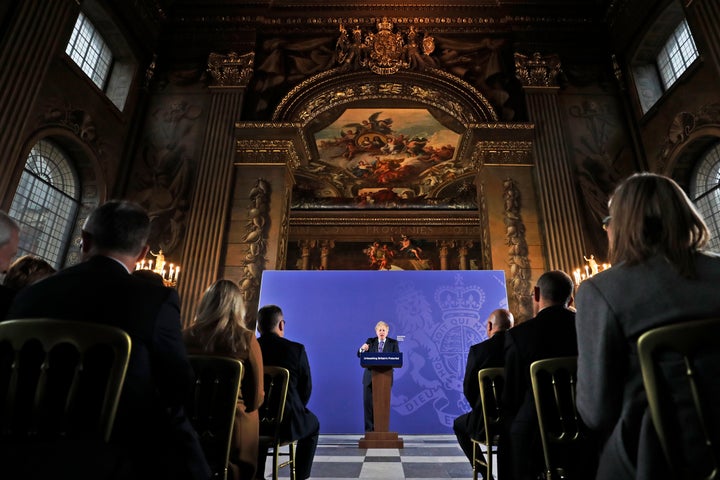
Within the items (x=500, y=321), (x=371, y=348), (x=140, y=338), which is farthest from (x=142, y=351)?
(x=371, y=348)

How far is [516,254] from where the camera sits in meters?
7.38

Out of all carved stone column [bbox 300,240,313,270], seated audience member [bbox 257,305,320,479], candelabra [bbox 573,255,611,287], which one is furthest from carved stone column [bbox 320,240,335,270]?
seated audience member [bbox 257,305,320,479]

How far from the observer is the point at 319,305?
7.63 metres

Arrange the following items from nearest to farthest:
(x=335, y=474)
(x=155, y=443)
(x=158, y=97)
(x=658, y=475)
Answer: (x=658, y=475), (x=155, y=443), (x=335, y=474), (x=158, y=97)

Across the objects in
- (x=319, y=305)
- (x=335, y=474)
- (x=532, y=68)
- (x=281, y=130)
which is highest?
(x=532, y=68)

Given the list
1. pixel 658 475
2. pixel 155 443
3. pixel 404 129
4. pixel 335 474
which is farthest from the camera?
pixel 404 129

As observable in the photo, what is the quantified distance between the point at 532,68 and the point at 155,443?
9557 mm

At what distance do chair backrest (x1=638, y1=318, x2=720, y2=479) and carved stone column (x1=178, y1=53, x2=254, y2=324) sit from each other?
685cm

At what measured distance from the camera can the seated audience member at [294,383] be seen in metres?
2.83

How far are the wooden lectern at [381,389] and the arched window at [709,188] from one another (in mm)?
5555

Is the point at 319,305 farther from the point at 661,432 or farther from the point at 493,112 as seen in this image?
the point at 661,432

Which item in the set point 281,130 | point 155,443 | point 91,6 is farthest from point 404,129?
point 155,443

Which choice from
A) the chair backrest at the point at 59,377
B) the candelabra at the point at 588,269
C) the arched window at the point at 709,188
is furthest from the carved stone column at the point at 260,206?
the arched window at the point at 709,188

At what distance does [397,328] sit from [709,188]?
5.73 m
